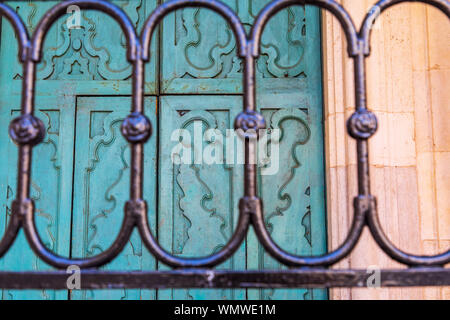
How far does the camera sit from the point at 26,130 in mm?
837

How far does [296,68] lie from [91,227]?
4.20 ft

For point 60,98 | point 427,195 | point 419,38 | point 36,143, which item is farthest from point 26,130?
point 419,38

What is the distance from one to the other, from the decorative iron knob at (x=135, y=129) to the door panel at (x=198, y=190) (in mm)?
1437

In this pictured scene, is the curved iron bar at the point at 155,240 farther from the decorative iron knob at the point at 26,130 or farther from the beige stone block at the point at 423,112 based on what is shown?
the beige stone block at the point at 423,112

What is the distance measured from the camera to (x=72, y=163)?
7.57 feet

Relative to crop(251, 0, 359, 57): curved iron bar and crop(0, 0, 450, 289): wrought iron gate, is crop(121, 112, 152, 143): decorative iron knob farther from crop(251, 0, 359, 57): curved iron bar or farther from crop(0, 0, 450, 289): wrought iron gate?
crop(251, 0, 359, 57): curved iron bar

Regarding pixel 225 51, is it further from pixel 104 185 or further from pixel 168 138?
pixel 104 185

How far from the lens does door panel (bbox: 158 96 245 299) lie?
2.24m

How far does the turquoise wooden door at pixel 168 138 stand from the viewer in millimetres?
2252

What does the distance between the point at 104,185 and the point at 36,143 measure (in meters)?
1.47

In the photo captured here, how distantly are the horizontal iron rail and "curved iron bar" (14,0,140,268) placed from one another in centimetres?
3

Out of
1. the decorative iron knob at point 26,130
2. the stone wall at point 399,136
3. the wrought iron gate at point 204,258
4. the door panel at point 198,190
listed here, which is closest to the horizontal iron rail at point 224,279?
the wrought iron gate at point 204,258
